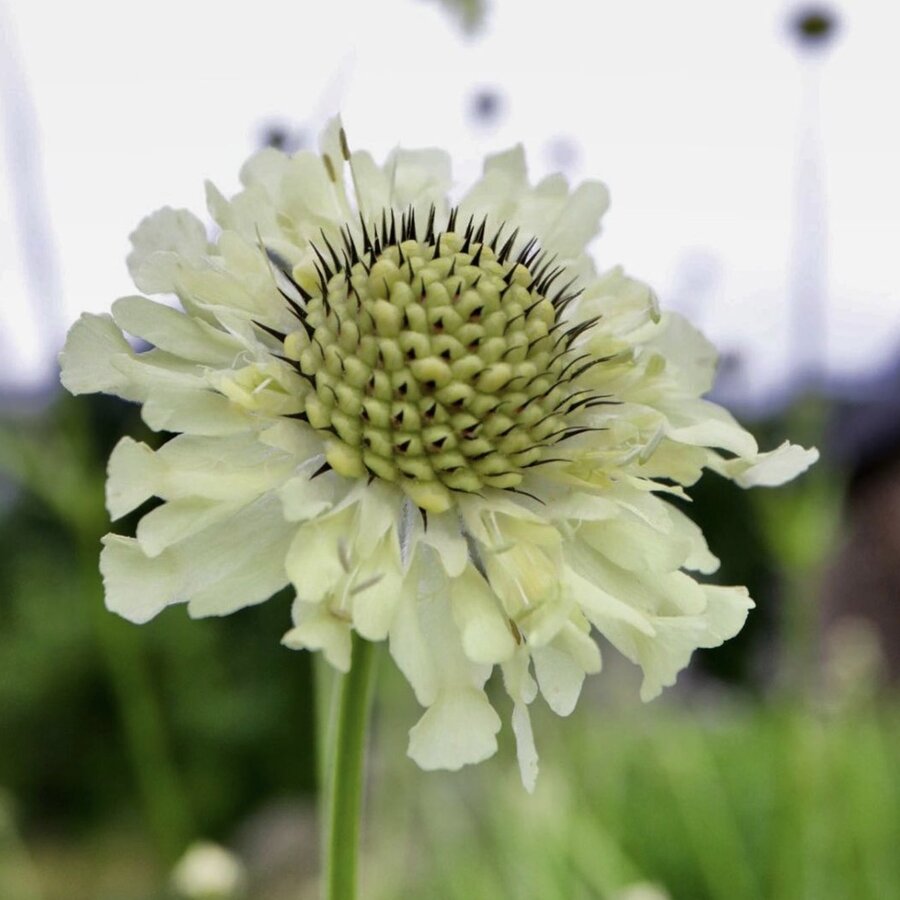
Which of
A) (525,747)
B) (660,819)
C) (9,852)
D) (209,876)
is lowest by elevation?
(660,819)

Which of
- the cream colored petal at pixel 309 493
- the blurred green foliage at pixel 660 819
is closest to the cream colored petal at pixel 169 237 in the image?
the cream colored petal at pixel 309 493

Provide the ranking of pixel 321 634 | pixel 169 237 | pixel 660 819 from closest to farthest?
pixel 321 634 < pixel 169 237 < pixel 660 819

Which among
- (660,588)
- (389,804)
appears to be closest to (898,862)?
(389,804)

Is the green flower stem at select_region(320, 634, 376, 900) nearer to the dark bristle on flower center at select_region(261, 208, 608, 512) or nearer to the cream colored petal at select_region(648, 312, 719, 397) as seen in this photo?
the dark bristle on flower center at select_region(261, 208, 608, 512)

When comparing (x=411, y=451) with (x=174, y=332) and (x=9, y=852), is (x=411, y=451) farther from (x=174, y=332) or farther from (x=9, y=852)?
(x=9, y=852)

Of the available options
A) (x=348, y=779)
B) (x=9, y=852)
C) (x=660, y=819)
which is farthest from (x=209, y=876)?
(x=660, y=819)

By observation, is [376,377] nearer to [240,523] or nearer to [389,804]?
[240,523]

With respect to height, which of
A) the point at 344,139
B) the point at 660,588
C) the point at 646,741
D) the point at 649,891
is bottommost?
the point at 646,741
